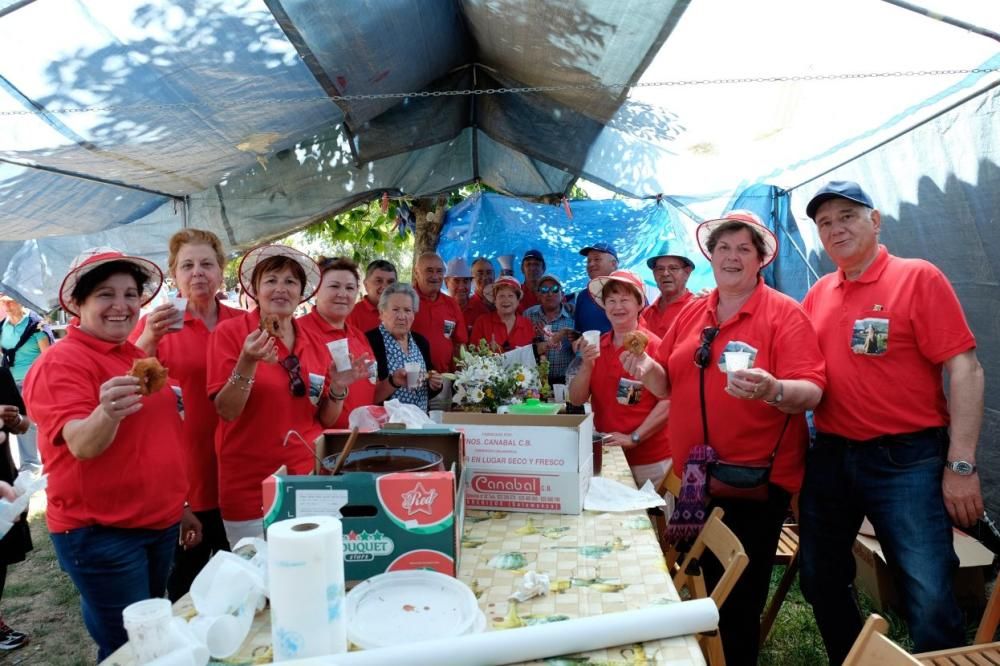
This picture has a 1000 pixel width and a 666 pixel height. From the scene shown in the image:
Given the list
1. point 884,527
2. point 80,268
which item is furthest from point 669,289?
point 80,268

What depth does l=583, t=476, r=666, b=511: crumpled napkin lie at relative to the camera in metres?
2.29

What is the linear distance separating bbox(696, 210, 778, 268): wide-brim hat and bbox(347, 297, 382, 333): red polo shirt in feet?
8.53

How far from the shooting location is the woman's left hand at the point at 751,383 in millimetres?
2246

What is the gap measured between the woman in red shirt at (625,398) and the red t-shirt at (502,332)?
1536 millimetres

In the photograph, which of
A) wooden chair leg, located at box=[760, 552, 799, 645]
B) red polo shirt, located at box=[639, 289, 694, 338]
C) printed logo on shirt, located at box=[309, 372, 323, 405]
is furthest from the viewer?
red polo shirt, located at box=[639, 289, 694, 338]

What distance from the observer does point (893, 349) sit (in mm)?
2381

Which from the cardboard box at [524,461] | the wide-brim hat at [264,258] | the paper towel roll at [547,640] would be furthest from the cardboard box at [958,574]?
the wide-brim hat at [264,258]

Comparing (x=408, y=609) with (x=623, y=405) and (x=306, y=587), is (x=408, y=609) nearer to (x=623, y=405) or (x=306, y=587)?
(x=306, y=587)

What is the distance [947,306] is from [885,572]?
2.07 metres

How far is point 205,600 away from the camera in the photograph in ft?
4.63

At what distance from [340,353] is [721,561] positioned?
5.80 feet

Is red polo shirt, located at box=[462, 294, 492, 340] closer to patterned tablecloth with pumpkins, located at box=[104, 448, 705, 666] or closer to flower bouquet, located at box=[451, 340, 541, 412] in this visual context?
flower bouquet, located at box=[451, 340, 541, 412]

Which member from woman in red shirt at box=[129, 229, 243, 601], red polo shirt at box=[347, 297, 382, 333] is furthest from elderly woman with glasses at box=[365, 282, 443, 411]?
woman in red shirt at box=[129, 229, 243, 601]

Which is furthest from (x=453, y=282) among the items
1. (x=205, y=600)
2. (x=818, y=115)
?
(x=205, y=600)
